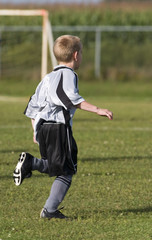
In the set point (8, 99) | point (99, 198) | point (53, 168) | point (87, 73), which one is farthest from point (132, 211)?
point (87, 73)

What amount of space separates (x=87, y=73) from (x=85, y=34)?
3.18 m

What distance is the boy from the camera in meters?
5.32

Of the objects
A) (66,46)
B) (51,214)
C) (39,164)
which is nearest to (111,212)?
(51,214)

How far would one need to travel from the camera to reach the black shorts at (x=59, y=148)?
5.36 metres

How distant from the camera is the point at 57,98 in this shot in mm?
5293

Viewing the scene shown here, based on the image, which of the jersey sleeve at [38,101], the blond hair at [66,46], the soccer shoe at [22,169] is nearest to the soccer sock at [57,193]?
the soccer shoe at [22,169]

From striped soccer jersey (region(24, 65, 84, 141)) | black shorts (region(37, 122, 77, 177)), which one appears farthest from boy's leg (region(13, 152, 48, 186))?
striped soccer jersey (region(24, 65, 84, 141))

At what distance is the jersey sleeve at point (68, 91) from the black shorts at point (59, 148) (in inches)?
10.1

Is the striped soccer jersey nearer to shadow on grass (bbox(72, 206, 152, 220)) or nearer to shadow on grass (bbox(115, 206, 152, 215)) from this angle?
shadow on grass (bbox(72, 206, 152, 220))

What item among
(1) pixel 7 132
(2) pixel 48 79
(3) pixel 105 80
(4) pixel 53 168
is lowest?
(3) pixel 105 80

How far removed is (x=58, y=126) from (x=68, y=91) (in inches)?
13.4

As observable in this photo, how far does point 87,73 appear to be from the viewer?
27.2 m

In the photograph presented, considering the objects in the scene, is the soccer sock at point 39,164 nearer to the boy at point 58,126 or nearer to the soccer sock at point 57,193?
the boy at point 58,126

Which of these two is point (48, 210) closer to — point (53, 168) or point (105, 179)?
point (53, 168)
